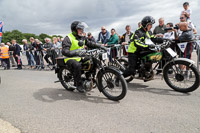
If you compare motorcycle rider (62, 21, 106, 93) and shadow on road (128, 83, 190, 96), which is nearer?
motorcycle rider (62, 21, 106, 93)

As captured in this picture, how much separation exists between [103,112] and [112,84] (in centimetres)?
76

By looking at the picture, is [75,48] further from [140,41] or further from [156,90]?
[156,90]

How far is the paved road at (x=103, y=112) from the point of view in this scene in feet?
7.82

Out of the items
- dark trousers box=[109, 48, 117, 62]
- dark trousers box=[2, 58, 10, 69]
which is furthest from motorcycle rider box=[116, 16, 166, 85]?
dark trousers box=[2, 58, 10, 69]

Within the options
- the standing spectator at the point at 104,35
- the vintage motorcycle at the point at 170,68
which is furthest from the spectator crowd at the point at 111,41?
the vintage motorcycle at the point at 170,68

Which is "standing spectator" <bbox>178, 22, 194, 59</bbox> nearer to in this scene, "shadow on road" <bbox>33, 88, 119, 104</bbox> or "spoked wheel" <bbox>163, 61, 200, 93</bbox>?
"spoked wheel" <bbox>163, 61, 200, 93</bbox>

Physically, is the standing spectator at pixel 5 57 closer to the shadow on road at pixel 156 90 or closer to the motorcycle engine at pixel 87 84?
the motorcycle engine at pixel 87 84

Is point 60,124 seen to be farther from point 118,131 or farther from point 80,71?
point 80,71

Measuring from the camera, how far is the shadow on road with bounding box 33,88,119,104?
3.65 meters

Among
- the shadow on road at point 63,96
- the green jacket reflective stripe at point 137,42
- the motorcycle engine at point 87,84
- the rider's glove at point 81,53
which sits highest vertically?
the green jacket reflective stripe at point 137,42

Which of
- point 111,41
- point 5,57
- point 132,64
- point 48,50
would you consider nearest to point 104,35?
point 111,41

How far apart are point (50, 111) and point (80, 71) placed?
43.7 inches

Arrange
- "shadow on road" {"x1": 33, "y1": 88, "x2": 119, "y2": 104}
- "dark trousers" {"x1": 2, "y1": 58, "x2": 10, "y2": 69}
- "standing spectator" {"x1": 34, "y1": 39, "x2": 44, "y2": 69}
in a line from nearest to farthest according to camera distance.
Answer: "shadow on road" {"x1": 33, "y1": 88, "x2": 119, "y2": 104}, "standing spectator" {"x1": 34, "y1": 39, "x2": 44, "y2": 69}, "dark trousers" {"x1": 2, "y1": 58, "x2": 10, "y2": 69}

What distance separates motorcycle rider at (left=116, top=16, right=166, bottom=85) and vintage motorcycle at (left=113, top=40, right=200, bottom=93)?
16 centimetres
